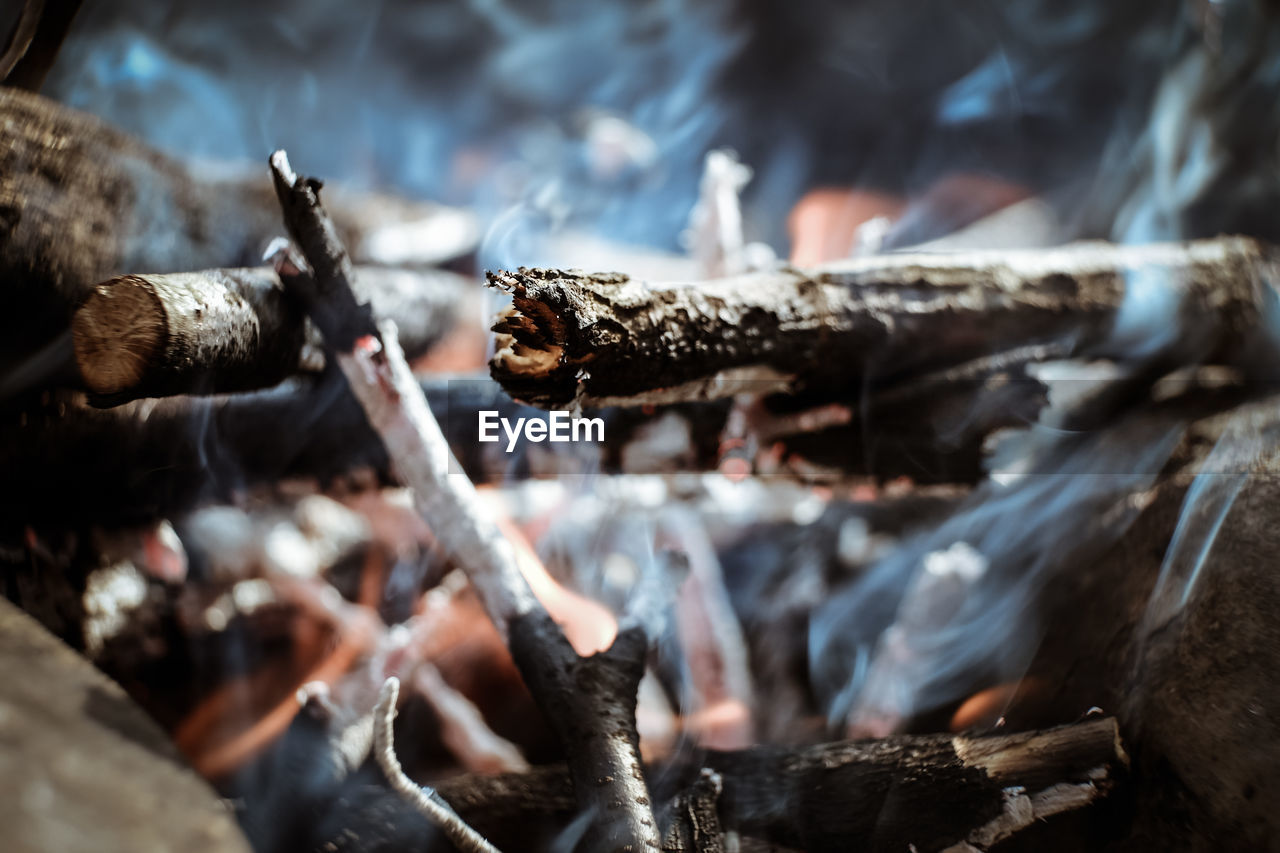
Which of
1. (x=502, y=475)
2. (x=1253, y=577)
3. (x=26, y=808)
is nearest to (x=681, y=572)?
(x=502, y=475)

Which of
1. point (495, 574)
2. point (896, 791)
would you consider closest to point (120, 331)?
point (495, 574)

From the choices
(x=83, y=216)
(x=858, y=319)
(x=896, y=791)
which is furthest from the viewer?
(x=858, y=319)

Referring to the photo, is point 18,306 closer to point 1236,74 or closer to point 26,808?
point 26,808

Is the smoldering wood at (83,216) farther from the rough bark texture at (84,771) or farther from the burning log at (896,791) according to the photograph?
the burning log at (896,791)

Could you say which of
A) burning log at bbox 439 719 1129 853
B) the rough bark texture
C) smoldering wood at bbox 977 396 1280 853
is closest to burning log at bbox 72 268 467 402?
the rough bark texture

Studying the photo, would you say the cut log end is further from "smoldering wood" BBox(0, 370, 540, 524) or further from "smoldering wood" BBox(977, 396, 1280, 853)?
"smoldering wood" BBox(977, 396, 1280, 853)

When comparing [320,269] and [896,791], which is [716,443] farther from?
[320,269]

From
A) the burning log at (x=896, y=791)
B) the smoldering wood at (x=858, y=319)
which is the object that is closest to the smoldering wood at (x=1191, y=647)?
the burning log at (x=896, y=791)
